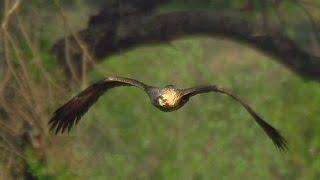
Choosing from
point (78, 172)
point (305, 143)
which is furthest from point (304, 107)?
point (78, 172)

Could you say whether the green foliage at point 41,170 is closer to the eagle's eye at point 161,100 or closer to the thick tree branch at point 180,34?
the thick tree branch at point 180,34

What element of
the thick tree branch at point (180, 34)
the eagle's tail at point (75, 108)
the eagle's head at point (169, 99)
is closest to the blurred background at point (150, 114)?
the thick tree branch at point (180, 34)

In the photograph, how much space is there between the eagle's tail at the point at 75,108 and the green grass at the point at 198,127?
2702mm

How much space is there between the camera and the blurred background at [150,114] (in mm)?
10336

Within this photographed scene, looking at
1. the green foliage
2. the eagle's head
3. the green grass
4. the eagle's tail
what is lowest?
the green grass

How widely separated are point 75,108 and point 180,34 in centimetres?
328

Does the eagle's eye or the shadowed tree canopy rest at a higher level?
the eagle's eye

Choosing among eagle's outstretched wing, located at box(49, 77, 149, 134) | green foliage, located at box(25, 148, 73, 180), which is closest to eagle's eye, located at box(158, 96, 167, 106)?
eagle's outstretched wing, located at box(49, 77, 149, 134)

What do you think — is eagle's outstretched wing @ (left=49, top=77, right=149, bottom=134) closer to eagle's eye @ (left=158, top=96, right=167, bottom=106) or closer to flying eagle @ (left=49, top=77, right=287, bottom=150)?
flying eagle @ (left=49, top=77, right=287, bottom=150)

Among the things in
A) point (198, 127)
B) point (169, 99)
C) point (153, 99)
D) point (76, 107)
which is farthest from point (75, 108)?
point (198, 127)

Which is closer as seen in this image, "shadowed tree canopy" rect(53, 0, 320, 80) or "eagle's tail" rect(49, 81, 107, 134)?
"eagle's tail" rect(49, 81, 107, 134)

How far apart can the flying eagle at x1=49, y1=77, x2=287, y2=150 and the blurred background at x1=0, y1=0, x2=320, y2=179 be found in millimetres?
1437

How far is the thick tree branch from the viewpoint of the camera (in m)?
11.2

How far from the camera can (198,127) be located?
13070 mm
